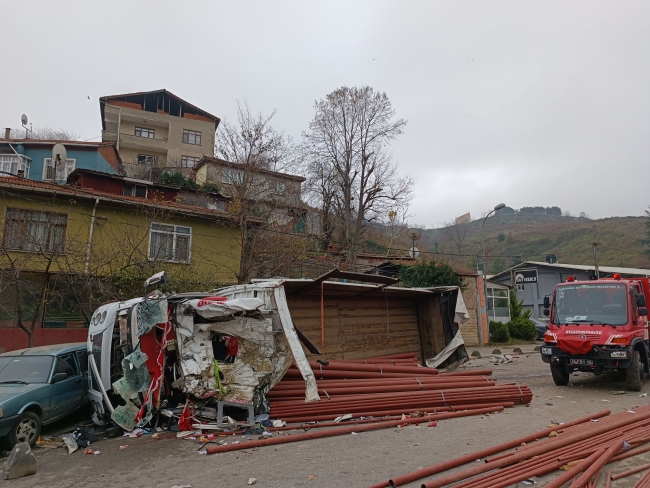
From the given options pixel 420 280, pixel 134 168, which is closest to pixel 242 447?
pixel 420 280

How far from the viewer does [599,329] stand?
34.7ft

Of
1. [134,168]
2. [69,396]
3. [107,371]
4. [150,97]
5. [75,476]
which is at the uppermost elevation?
[150,97]

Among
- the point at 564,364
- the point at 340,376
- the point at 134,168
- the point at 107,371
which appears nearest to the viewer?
the point at 107,371

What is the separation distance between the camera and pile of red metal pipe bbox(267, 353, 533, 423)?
8.27m

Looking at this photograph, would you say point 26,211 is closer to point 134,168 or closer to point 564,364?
point 564,364

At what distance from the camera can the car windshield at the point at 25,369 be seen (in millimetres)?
8198

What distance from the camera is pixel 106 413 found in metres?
8.05

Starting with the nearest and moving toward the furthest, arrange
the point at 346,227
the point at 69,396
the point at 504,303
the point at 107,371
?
1. the point at 107,371
2. the point at 69,396
3. the point at 504,303
4. the point at 346,227

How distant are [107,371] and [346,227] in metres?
27.5

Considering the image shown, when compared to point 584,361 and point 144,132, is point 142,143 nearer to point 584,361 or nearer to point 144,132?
point 144,132

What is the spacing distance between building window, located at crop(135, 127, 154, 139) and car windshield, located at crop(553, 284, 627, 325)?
134ft

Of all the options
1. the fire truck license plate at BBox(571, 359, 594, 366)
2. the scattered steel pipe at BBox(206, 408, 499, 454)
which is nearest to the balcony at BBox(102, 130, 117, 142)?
the scattered steel pipe at BBox(206, 408, 499, 454)

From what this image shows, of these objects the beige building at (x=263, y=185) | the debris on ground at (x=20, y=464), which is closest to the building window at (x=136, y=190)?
the beige building at (x=263, y=185)

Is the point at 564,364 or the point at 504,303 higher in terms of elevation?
the point at 504,303
